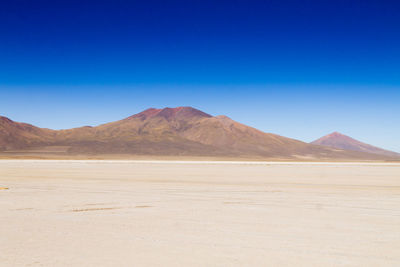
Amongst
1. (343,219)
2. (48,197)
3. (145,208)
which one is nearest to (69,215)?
(145,208)

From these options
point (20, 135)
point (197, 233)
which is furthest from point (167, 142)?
point (197, 233)

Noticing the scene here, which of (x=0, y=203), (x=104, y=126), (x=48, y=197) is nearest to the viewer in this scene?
(x=0, y=203)

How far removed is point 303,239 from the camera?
7055 millimetres

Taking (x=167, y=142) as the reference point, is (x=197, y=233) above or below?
below

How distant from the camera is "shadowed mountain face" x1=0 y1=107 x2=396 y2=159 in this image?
138 meters

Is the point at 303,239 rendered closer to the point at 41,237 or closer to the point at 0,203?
the point at 41,237

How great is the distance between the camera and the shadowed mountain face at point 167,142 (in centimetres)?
13800

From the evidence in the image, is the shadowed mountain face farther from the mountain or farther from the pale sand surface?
the pale sand surface

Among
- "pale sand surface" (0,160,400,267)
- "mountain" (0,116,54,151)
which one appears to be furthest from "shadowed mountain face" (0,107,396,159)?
"pale sand surface" (0,160,400,267)

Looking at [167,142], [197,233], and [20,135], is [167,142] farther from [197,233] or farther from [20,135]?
[197,233]

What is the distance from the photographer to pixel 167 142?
5979 inches

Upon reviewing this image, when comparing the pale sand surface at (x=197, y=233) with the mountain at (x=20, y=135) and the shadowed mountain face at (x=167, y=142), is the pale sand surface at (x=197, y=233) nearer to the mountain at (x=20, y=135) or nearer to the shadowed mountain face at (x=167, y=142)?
the shadowed mountain face at (x=167, y=142)

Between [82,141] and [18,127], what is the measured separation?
31418mm

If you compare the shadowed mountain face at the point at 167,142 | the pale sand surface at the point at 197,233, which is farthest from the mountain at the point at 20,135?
the pale sand surface at the point at 197,233
